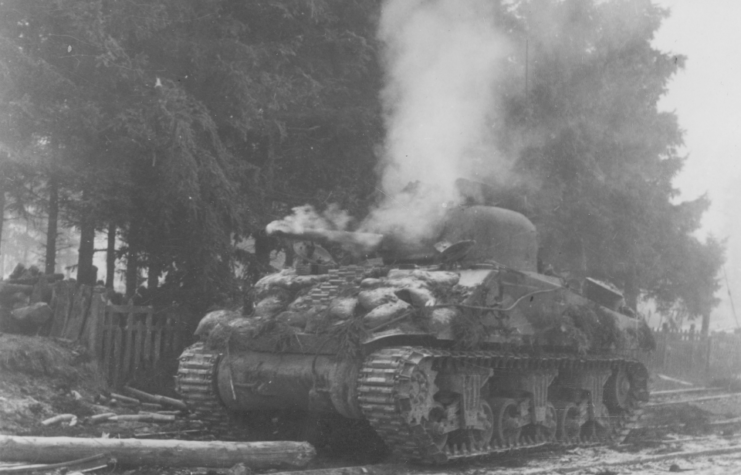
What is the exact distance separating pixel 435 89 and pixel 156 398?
8.64 meters

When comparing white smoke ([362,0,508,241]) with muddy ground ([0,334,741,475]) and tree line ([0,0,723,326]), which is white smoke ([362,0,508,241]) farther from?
muddy ground ([0,334,741,475])

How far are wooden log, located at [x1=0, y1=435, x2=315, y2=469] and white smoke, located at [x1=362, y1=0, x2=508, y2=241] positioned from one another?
799cm

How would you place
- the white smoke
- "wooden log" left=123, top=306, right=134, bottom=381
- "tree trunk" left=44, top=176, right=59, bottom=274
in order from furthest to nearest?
the white smoke, "tree trunk" left=44, top=176, right=59, bottom=274, "wooden log" left=123, top=306, right=134, bottom=381

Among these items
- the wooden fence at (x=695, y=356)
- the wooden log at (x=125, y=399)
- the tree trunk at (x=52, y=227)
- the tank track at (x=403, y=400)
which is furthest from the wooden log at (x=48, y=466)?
the wooden fence at (x=695, y=356)

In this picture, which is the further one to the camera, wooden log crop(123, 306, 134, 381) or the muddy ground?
wooden log crop(123, 306, 134, 381)

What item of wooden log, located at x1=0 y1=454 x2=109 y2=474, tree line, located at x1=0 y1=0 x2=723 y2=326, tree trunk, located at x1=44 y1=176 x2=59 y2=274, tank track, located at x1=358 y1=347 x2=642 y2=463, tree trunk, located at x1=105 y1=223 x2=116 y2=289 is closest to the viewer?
wooden log, located at x1=0 y1=454 x2=109 y2=474

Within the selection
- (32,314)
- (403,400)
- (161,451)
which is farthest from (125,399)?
(403,400)

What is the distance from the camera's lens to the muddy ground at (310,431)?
1046cm

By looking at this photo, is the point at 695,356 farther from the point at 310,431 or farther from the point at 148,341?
the point at 310,431

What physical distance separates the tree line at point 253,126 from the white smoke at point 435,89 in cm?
47

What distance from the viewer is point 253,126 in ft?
58.0

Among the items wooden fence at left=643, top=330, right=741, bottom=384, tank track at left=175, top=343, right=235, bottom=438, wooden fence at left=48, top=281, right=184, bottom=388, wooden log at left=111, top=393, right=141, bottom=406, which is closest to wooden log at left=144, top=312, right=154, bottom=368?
wooden fence at left=48, top=281, right=184, bottom=388

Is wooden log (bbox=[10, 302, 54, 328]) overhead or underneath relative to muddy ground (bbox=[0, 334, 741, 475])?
overhead

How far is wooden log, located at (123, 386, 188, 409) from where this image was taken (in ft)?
47.4
